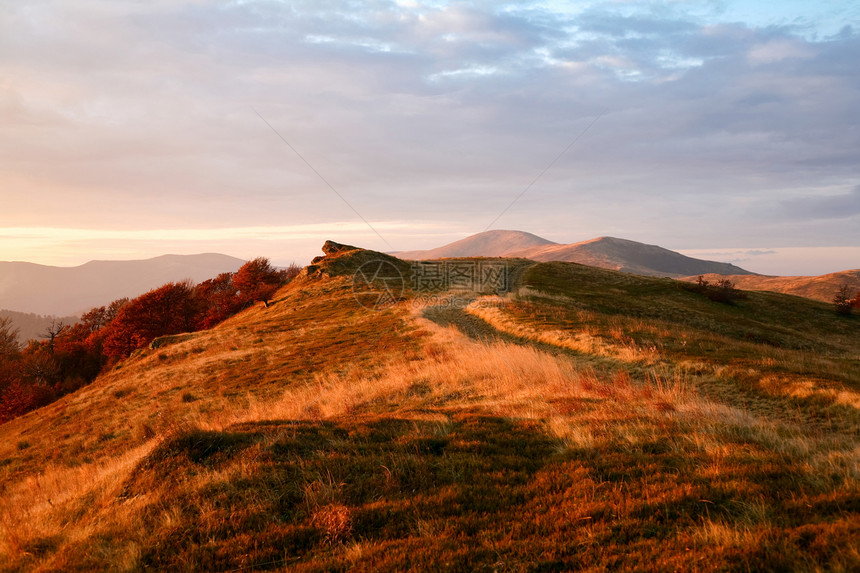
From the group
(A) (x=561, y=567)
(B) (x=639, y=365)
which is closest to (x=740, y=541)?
(A) (x=561, y=567)

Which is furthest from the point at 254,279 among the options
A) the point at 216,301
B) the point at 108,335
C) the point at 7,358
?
the point at 7,358

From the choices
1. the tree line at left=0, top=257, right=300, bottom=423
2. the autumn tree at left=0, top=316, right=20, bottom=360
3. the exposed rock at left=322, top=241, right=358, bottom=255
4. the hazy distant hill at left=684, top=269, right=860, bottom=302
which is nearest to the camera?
the tree line at left=0, top=257, right=300, bottom=423

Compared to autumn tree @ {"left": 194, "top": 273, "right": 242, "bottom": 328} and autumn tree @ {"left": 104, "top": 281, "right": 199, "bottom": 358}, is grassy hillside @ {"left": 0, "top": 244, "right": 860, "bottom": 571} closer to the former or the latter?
autumn tree @ {"left": 104, "top": 281, "right": 199, "bottom": 358}

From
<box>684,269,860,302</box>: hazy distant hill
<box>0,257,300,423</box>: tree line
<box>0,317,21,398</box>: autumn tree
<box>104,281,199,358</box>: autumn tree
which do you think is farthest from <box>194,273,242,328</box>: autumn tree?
<box>684,269,860,302</box>: hazy distant hill

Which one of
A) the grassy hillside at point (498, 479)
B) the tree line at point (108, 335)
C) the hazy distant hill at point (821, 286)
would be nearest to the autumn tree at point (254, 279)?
the tree line at point (108, 335)

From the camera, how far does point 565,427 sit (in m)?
7.87

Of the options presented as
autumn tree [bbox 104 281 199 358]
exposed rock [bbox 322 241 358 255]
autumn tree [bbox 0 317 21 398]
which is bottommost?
autumn tree [bbox 0 317 21 398]

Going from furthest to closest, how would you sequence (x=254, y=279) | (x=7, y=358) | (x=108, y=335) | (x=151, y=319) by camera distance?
(x=254, y=279)
(x=151, y=319)
(x=108, y=335)
(x=7, y=358)

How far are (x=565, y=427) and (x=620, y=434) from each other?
1.01 m

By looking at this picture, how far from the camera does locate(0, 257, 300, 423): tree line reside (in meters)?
47.2

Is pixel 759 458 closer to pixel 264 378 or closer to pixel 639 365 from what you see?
pixel 639 365

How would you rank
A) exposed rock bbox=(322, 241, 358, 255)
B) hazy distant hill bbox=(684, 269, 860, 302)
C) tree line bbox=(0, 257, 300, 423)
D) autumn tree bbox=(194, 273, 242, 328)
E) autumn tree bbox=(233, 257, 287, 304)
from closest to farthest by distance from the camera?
1. tree line bbox=(0, 257, 300, 423)
2. autumn tree bbox=(194, 273, 242, 328)
3. autumn tree bbox=(233, 257, 287, 304)
4. exposed rock bbox=(322, 241, 358, 255)
5. hazy distant hill bbox=(684, 269, 860, 302)

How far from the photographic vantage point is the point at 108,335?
5681 centimetres

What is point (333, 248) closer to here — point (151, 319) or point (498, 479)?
point (151, 319)
